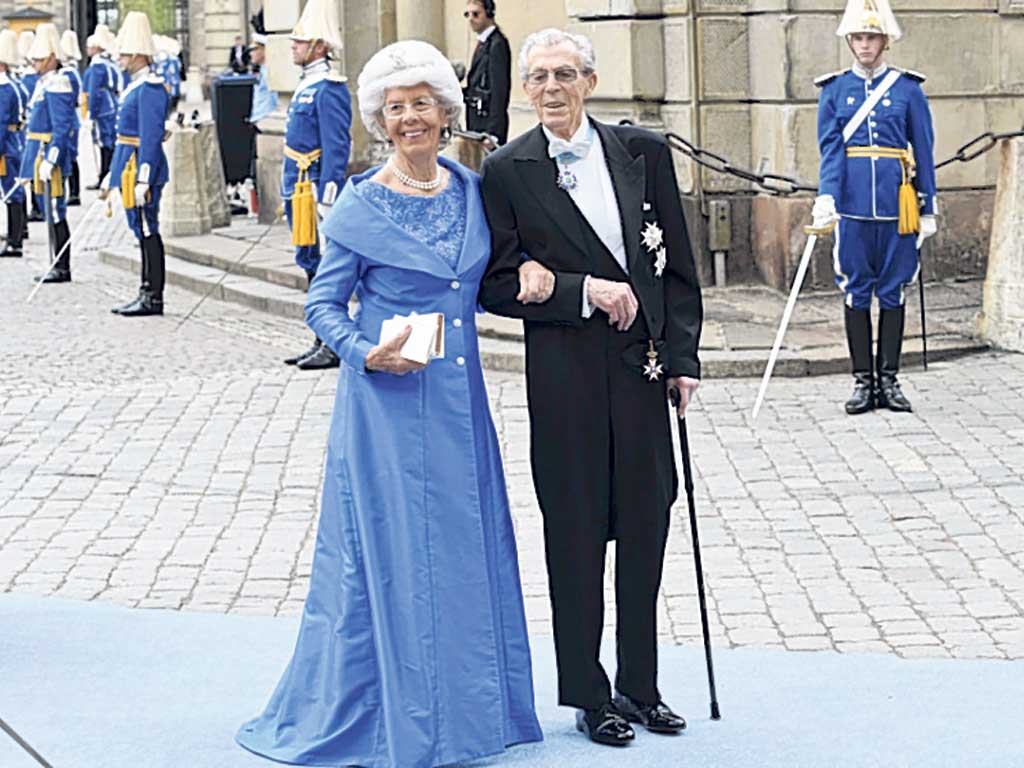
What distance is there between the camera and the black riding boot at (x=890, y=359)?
10.4 m

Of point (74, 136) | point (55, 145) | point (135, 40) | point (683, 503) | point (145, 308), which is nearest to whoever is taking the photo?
point (683, 503)

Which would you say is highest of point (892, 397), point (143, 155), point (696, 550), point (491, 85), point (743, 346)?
point (491, 85)

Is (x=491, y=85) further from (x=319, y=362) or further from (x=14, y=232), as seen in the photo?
(x=14, y=232)

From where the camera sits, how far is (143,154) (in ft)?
47.2

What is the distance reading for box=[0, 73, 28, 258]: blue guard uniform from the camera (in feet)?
64.4

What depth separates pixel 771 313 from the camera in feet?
42.1

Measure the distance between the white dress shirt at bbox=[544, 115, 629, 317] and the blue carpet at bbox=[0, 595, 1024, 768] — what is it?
1288 millimetres

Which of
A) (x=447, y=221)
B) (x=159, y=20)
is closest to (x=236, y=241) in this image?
(x=447, y=221)

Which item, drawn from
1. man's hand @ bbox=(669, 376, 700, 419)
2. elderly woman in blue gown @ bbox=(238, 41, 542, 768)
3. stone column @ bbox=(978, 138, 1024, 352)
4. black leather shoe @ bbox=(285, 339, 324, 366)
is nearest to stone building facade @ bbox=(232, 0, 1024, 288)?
stone column @ bbox=(978, 138, 1024, 352)

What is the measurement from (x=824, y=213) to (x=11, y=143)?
11678 mm

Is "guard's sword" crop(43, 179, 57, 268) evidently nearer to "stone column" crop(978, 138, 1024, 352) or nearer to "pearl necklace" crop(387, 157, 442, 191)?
"stone column" crop(978, 138, 1024, 352)

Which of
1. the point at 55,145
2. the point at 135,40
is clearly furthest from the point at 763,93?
the point at 55,145

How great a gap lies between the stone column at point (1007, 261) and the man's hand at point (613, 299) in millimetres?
6870

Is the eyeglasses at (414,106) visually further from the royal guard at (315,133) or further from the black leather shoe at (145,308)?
the black leather shoe at (145,308)
